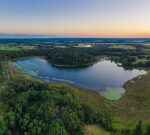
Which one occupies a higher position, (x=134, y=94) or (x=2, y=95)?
(x=2, y=95)

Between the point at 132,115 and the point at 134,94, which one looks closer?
the point at 132,115

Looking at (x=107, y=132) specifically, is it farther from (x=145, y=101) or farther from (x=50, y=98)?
(x=145, y=101)

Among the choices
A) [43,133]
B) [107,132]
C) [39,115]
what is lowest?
[107,132]

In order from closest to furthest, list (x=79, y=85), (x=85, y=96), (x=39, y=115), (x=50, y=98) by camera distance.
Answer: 1. (x=39, y=115)
2. (x=50, y=98)
3. (x=85, y=96)
4. (x=79, y=85)

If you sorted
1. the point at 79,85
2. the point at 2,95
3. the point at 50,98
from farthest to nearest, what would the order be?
the point at 79,85 → the point at 2,95 → the point at 50,98

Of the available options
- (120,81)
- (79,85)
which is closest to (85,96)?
(79,85)

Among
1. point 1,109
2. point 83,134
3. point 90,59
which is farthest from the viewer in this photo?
point 90,59

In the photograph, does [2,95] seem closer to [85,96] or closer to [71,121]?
[71,121]

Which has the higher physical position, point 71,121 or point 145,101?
point 71,121

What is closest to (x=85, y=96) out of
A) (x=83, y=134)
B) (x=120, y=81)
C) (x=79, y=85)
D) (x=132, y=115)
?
(x=79, y=85)
